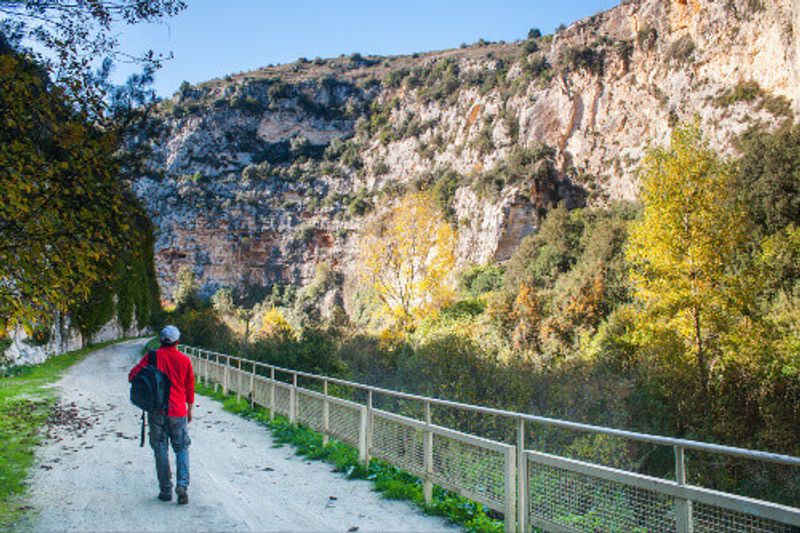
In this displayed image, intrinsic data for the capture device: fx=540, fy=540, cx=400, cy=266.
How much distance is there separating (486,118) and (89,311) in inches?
1643

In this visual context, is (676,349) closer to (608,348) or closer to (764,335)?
(764,335)

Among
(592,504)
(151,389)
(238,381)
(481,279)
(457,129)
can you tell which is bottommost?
(238,381)

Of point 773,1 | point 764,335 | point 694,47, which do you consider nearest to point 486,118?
point 694,47

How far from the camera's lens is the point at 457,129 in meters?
62.8

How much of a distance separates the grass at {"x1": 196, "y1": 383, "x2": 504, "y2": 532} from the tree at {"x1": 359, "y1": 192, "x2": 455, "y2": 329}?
2140cm

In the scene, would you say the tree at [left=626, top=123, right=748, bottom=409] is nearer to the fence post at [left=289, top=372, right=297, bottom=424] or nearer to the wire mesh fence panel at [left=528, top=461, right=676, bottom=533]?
the fence post at [left=289, top=372, right=297, bottom=424]

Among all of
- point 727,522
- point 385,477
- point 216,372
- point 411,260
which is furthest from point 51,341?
point 727,522

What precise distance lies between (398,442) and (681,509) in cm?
353

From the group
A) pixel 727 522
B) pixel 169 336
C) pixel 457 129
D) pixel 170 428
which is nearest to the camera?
pixel 727 522

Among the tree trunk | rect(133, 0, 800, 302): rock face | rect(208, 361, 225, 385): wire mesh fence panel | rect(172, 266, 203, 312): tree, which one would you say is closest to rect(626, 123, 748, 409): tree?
the tree trunk

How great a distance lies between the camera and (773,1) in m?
30.8

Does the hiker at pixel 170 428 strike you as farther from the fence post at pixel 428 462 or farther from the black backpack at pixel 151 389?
the fence post at pixel 428 462

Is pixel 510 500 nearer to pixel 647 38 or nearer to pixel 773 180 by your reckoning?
pixel 773 180

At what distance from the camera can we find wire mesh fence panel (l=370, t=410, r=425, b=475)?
6020 mm
